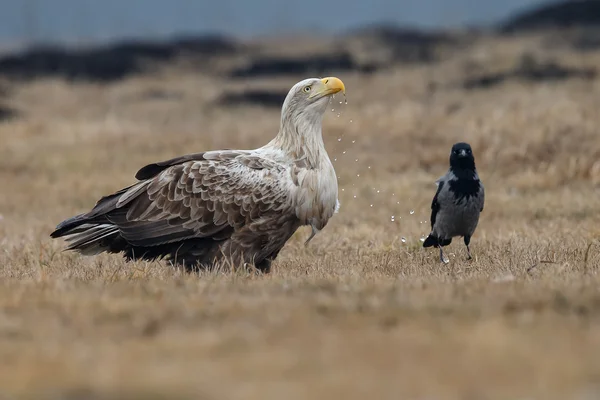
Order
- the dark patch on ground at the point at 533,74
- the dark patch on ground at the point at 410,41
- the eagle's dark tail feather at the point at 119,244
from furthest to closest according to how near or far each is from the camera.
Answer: the dark patch on ground at the point at 410,41 → the dark patch on ground at the point at 533,74 → the eagle's dark tail feather at the point at 119,244

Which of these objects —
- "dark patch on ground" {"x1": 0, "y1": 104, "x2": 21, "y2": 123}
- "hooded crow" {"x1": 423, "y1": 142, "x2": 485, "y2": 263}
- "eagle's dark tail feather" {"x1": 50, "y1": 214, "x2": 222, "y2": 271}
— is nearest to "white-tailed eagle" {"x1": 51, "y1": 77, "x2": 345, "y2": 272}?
"eagle's dark tail feather" {"x1": 50, "y1": 214, "x2": 222, "y2": 271}

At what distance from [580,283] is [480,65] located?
3274cm

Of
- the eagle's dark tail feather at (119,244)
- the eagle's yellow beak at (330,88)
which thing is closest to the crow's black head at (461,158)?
the eagle's yellow beak at (330,88)

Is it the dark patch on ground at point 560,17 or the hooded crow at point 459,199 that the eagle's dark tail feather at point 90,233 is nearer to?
the hooded crow at point 459,199

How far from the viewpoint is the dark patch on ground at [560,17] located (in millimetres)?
55312

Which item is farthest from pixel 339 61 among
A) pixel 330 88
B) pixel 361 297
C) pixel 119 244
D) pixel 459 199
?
pixel 361 297

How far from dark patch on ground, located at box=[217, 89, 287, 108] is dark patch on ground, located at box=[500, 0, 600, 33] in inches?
928

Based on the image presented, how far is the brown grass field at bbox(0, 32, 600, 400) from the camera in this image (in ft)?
15.0

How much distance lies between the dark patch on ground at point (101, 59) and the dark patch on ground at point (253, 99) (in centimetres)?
1218

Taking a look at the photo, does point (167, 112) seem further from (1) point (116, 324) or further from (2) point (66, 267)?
(1) point (116, 324)

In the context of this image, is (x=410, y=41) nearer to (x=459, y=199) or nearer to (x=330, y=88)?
(x=459, y=199)

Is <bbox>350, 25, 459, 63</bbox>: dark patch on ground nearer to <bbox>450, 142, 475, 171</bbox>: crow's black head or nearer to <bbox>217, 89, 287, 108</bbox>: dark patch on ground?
<bbox>217, 89, 287, 108</bbox>: dark patch on ground

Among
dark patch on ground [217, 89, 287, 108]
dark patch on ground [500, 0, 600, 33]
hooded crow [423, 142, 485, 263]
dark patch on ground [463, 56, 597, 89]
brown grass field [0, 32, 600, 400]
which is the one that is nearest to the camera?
brown grass field [0, 32, 600, 400]

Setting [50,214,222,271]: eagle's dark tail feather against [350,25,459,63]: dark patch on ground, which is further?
[350,25,459,63]: dark patch on ground
